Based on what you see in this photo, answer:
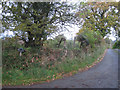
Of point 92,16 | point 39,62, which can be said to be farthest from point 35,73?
point 92,16

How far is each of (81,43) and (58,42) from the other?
244 cm

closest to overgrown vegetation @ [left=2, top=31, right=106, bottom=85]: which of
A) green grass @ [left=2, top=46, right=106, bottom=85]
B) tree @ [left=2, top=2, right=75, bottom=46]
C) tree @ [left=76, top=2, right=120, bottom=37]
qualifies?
green grass @ [left=2, top=46, right=106, bottom=85]

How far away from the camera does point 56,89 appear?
5.70 m

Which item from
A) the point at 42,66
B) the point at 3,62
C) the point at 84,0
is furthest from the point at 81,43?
the point at 3,62

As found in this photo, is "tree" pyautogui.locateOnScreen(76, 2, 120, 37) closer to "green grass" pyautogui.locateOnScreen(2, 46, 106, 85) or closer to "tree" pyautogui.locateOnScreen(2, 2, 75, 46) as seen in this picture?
"tree" pyautogui.locateOnScreen(2, 2, 75, 46)

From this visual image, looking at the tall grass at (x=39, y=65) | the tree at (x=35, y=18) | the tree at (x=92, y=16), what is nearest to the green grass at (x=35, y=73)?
the tall grass at (x=39, y=65)

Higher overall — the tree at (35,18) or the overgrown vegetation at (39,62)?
the tree at (35,18)

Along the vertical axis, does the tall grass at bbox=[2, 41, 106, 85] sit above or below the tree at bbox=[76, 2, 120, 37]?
below

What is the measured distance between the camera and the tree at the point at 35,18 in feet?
30.1

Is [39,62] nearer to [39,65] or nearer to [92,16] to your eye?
[39,65]

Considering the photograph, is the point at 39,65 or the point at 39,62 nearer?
the point at 39,65

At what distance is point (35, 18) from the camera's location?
10281mm

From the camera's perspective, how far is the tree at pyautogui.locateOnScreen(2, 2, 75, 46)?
917 cm

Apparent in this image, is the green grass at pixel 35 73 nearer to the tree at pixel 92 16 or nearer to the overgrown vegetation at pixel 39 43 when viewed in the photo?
the overgrown vegetation at pixel 39 43
